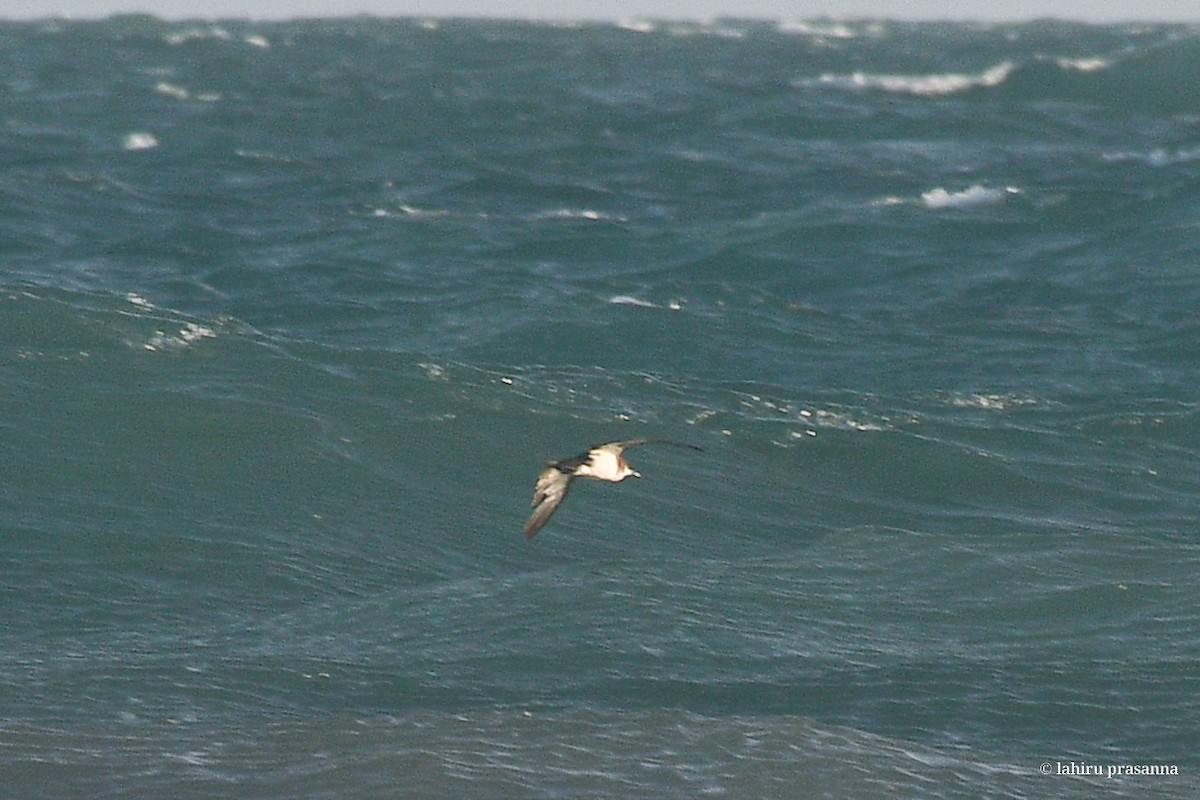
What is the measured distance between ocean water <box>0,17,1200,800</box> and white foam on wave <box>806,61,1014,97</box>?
75.5ft

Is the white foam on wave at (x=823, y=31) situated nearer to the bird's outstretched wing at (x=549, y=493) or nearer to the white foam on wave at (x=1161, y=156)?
the white foam on wave at (x=1161, y=156)

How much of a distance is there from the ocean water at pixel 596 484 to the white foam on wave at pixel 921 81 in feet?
75.5

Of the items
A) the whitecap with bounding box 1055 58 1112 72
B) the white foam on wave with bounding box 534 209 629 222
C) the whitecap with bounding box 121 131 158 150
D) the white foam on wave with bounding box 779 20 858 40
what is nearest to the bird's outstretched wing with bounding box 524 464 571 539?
the white foam on wave with bounding box 534 209 629 222

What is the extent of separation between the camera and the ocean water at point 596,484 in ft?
39.6

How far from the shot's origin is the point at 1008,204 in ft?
112

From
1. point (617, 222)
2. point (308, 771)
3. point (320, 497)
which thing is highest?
point (617, 222)

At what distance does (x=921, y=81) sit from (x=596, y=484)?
166 ft

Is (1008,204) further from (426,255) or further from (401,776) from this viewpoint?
(401,776)

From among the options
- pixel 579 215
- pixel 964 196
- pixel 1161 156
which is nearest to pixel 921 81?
pixel 1161 156

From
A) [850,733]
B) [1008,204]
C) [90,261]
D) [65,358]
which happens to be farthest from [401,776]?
[1008,204]

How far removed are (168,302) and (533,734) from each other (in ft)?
44.3

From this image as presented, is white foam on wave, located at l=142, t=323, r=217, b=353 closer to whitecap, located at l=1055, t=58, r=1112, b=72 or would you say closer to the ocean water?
the ocean water

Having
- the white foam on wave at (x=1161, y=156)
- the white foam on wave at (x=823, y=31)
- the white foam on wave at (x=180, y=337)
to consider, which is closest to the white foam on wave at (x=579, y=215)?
the white foam on wave at (x=180, y=337)

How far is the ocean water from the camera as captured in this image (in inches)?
475
